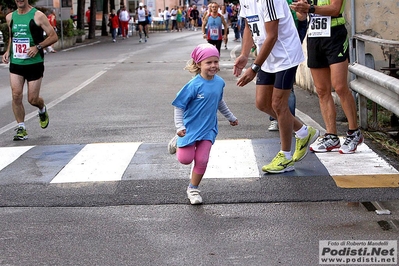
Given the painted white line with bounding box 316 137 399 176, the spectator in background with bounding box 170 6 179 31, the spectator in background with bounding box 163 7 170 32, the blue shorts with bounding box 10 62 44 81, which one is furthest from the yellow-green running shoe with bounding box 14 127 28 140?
the spectator in background with bounding box 163 7 170 32

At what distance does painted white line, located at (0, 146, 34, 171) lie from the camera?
8245 millimetres

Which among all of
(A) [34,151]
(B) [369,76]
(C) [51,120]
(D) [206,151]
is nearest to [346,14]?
(B) [369,76]

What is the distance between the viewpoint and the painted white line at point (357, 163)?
7086 mm

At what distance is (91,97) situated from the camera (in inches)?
576

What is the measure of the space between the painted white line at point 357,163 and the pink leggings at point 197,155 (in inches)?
50.4

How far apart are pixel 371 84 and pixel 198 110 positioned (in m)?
2.94

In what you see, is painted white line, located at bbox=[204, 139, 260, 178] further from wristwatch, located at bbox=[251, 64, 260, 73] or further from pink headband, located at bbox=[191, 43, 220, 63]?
pink headband, located at bbox=[191, 43, 220, 63]

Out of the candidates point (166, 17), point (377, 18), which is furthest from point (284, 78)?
point (166, 17)

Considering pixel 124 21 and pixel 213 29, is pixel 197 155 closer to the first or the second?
pixel 213 29

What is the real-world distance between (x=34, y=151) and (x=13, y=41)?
201 cm

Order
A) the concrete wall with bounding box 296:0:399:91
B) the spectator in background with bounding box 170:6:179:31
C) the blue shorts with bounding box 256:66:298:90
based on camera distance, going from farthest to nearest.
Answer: the spectator in background with bounding box 170:6:179:31 → the concrete wall with bounding box 296:0:399:91 → the blue shorts with bounding box 256:66:298:90

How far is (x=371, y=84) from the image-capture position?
8.64m

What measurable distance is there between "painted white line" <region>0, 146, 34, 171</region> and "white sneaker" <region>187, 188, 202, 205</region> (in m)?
2.44

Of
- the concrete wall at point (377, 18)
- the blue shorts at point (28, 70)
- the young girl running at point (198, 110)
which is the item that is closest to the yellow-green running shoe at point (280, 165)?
the young girl running at point (198, 110)
